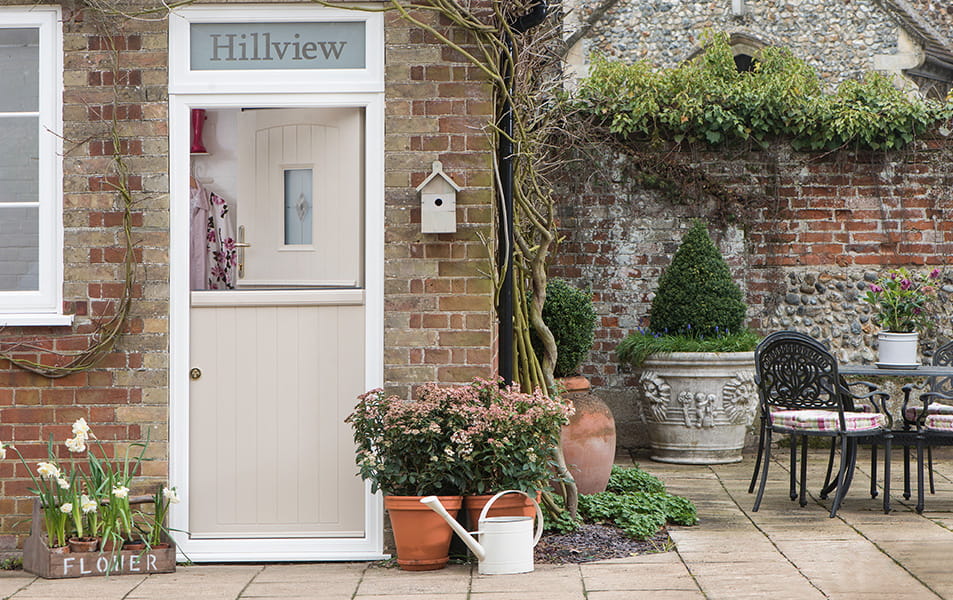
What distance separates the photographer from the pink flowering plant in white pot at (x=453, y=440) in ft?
16.4

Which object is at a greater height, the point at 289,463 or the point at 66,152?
the point at 66,152

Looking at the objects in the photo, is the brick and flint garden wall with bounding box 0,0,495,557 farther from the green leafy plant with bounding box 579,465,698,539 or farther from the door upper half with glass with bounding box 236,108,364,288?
the green leafy plant with bounding box 579,465,698,539

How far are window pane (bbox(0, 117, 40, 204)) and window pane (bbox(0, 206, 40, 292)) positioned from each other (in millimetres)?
79

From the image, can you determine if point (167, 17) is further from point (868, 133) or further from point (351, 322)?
point (868, 133)

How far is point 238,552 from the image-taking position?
5.41 m

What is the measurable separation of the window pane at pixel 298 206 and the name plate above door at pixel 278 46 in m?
0.58

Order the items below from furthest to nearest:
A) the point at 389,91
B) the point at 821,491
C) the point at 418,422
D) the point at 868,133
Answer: the point at 868,133, the point at 821,491, the point at 389,91, the point at 418,422

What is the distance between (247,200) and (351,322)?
90cm

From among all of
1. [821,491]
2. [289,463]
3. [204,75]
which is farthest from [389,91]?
[821,491]

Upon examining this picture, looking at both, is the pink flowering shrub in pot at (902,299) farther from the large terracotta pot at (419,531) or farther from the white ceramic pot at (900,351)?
the large terracotta pot at (419,531)

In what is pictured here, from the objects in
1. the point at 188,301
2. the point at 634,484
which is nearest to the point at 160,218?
the point at 188,301

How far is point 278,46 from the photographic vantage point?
5.33m

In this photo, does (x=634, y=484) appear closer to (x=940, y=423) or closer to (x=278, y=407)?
(x=940, y=423)

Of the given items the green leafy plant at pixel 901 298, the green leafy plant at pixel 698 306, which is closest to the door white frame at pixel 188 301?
the green leafy plant at pixel 698 306
